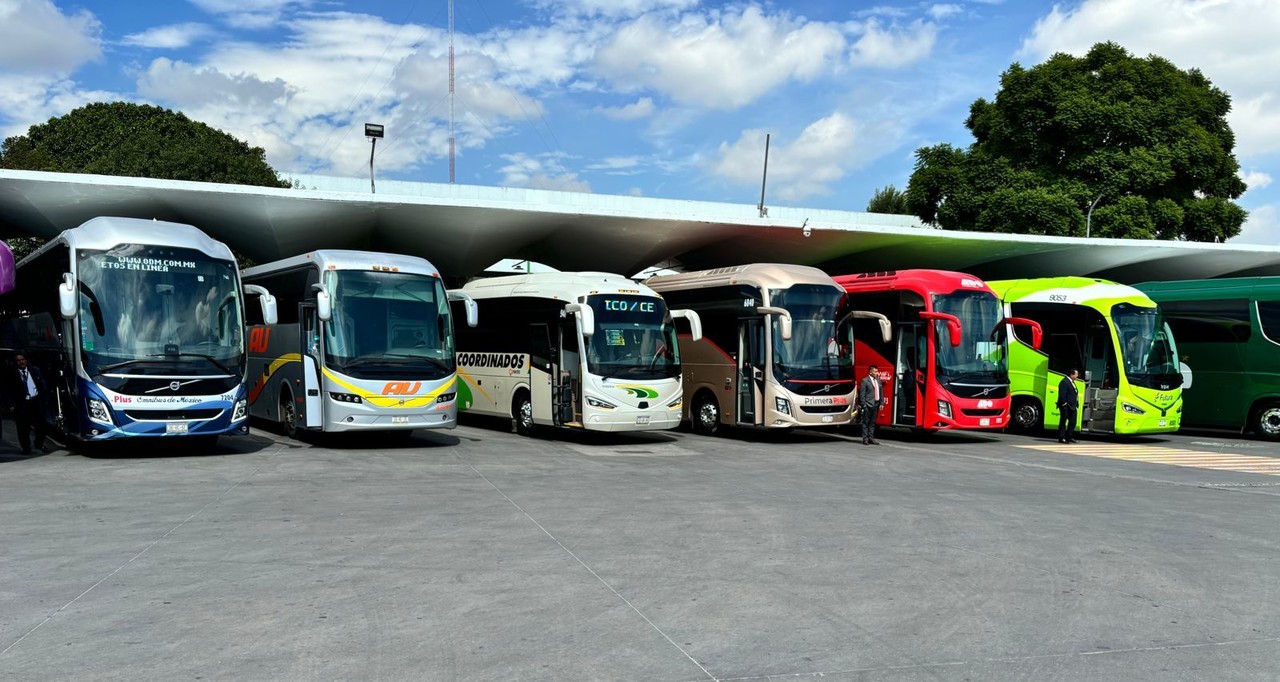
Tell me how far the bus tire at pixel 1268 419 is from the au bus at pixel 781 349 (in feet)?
28.5

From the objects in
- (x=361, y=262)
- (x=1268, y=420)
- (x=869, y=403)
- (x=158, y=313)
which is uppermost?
(x=361, y=262)

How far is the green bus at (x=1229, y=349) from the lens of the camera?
21609 mm

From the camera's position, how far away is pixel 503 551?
8117 mm

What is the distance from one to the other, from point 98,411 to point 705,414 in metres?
11.2

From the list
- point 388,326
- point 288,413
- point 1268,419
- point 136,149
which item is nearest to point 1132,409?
point 1268,419

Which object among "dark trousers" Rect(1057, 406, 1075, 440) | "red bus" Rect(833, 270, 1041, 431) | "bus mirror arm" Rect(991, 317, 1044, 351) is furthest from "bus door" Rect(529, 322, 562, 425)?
"dark trousers" Rect(1057, 406, 1075, 440)

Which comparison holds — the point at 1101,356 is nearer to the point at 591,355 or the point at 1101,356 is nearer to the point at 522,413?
the point at 591,355

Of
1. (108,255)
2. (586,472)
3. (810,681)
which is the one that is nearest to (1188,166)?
(586,472)

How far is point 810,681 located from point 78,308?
40.9 ft

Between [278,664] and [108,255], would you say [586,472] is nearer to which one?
[108,255]

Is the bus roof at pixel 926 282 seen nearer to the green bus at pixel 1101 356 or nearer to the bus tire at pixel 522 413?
the green bus at pixel 1101 356

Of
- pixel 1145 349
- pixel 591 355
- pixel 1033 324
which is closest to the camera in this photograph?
pixel 591 355

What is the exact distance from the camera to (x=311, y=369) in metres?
16.7

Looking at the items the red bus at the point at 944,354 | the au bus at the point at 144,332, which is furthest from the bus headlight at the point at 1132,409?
the au bus at the point at 144,332
